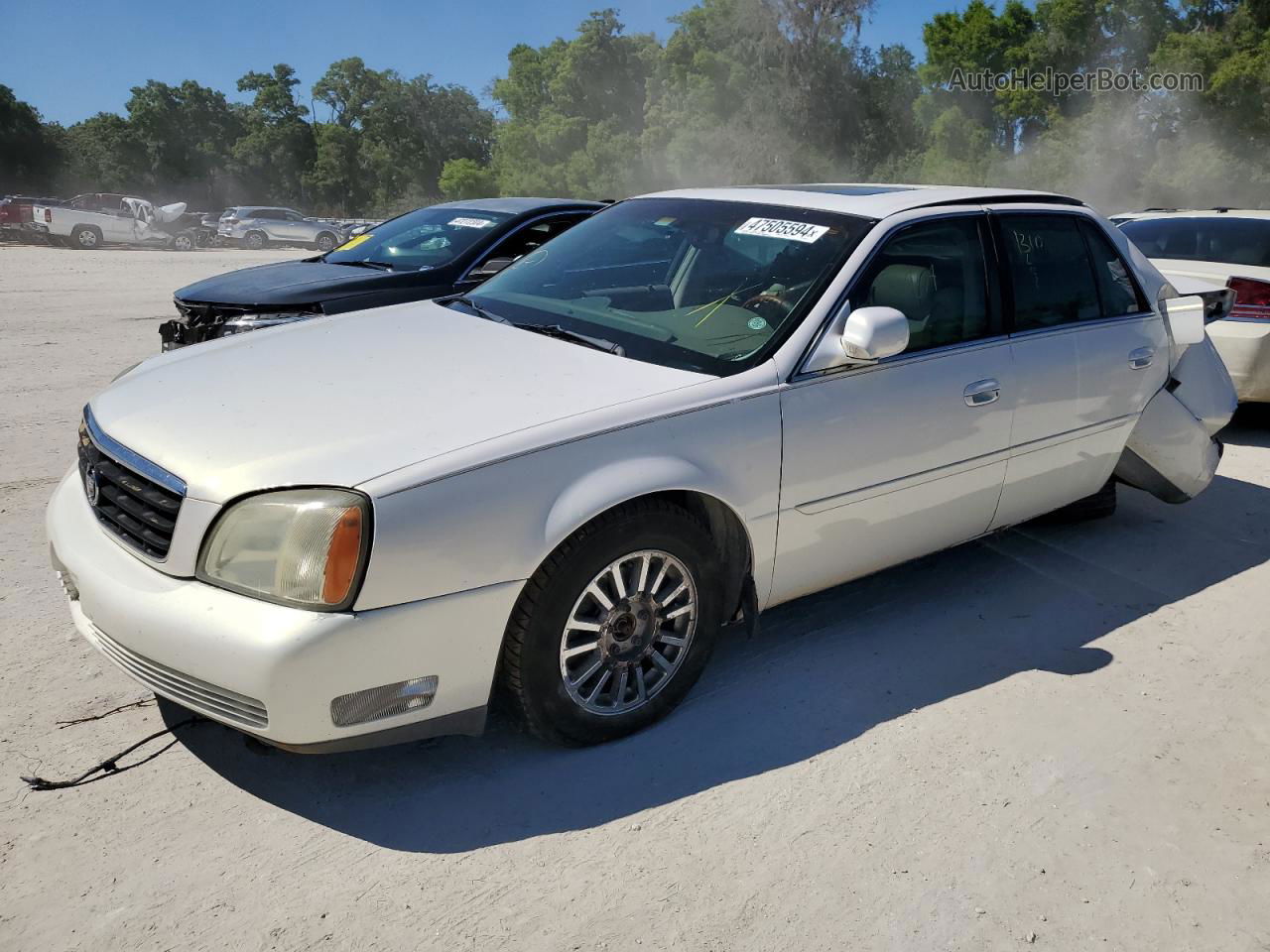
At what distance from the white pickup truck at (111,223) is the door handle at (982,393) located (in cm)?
3018

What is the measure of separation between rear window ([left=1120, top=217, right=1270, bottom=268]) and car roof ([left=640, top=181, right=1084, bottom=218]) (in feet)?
11.5

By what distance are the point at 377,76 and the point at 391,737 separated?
79203 millimetres

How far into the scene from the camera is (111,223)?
29.9 meters

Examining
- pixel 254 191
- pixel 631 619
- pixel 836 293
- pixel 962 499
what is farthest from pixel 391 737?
pixel 254 191

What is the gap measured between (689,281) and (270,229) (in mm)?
34402

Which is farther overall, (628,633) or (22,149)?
(22,149)

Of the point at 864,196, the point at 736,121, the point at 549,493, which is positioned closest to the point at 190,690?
the point at 549,493

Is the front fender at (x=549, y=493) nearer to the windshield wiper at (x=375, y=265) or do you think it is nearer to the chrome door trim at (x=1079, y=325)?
the chrome door trim at (x=1079, y=325)

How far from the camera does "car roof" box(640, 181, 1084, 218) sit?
4.00 meters

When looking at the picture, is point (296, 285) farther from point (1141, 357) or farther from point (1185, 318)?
point (1185, 318)

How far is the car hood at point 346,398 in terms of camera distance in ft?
9.15

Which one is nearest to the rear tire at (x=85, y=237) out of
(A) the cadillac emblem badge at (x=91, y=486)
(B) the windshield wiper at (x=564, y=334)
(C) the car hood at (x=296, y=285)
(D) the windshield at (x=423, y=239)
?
(D) the windshield at (x=423, y=239)

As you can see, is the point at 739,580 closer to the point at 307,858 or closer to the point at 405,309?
the point at 307,858

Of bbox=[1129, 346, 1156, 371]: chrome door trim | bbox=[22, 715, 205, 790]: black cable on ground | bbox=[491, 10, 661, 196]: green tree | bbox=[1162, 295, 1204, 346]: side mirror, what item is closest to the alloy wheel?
bbox=[22, 715, 205, 790]: black cable on ground
